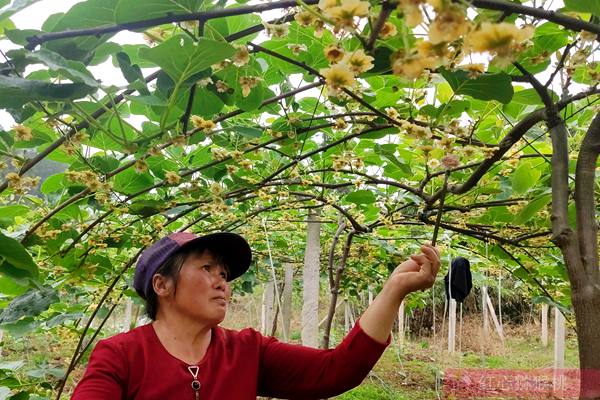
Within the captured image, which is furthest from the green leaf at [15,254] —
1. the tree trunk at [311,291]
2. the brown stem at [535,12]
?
the tree trunk at [311,291]

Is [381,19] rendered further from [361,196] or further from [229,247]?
[361,196]

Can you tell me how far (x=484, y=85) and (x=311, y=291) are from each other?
191cm

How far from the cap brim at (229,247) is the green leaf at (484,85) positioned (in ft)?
1.97

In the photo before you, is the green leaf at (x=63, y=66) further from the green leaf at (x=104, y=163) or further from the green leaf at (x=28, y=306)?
the green leaf at (x=28, y=306)

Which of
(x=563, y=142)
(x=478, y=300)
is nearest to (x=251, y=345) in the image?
(x=563, y=142)

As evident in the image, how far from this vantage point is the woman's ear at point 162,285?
3.76ft

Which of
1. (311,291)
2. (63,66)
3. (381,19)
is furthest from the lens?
(311,291)

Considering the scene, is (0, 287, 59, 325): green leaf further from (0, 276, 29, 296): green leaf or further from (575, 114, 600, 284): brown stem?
(575, 114, 600, 284): brown stem

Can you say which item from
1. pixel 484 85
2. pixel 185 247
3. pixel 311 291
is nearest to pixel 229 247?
pixel 185 247

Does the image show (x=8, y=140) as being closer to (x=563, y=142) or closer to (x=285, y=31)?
(x=285, y=31)

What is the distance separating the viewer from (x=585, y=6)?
543 millimetres

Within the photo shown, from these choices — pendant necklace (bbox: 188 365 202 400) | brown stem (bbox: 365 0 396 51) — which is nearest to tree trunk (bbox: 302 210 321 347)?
pendant necklace (bbox: 188 365 202 400)

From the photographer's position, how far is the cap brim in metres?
1.17

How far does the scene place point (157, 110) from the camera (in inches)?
34.7
